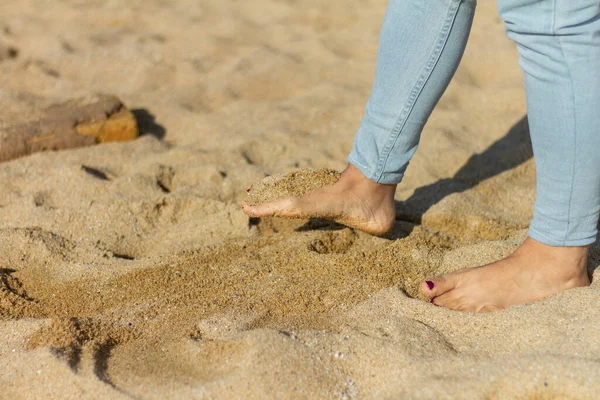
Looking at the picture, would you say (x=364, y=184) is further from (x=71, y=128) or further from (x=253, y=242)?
(x=71, y=128)

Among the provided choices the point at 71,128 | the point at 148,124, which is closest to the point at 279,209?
the point at 71,128

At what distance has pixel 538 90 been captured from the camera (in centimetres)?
151

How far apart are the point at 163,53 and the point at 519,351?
121 inches

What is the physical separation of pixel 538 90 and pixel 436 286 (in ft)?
1.79

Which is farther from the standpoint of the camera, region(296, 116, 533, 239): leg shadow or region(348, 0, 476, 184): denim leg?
region(296, 116, 533, 239): leg shadow

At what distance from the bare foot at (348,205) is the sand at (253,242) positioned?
0.25ft

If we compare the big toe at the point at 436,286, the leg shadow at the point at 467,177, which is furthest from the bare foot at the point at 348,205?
the big toe at the point at 436,286

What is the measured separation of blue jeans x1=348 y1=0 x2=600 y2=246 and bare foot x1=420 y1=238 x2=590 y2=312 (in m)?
0.05

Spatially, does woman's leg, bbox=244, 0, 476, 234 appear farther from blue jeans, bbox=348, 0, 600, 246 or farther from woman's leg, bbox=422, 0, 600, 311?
woman's leg, bbox=422, 0, 600, 311

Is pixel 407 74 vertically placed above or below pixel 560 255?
above

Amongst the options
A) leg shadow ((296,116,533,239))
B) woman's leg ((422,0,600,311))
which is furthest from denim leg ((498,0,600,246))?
leg shadow ((296,116,533,239))

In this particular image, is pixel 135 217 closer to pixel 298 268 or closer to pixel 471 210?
pixel 298 268

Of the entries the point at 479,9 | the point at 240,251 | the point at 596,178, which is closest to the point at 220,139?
the point at 240,251

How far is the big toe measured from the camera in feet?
5.54
